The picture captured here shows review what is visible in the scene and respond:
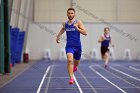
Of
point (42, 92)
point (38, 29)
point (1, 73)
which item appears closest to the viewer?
point (42, 92)

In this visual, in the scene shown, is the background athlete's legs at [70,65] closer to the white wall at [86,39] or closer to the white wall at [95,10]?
the white wall at [86,39]

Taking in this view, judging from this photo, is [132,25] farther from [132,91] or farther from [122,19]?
[132,91]

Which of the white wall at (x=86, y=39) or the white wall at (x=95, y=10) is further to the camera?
the white wall at (x=95, y=10)

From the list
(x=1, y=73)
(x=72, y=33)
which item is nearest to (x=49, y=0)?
(x=1, y=73)

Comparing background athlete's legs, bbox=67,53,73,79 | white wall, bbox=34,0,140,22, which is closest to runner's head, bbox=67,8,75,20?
background athlete's legs, bbox=67,53,73,79

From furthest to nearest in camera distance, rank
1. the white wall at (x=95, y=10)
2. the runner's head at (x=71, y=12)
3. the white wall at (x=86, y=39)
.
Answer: the white wall at (x=95, y=10), the white wall at (x=86, y=39), the runner's head at (x=71, y=12)

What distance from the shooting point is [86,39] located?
3162 cm

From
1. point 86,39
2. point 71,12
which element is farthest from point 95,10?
point 71,12

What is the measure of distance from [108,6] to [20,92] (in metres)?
22.3

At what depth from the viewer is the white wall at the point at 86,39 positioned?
31203mm

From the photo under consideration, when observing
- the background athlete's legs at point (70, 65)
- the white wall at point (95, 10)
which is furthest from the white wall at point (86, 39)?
the background athlete's legs at point (70, 65)

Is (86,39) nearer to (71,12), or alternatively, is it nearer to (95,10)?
(95,10)

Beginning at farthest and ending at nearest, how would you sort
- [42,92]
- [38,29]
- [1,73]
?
1. [38,29]
2. [1,73]
3. [42,92]

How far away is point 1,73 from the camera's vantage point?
53.9ft
